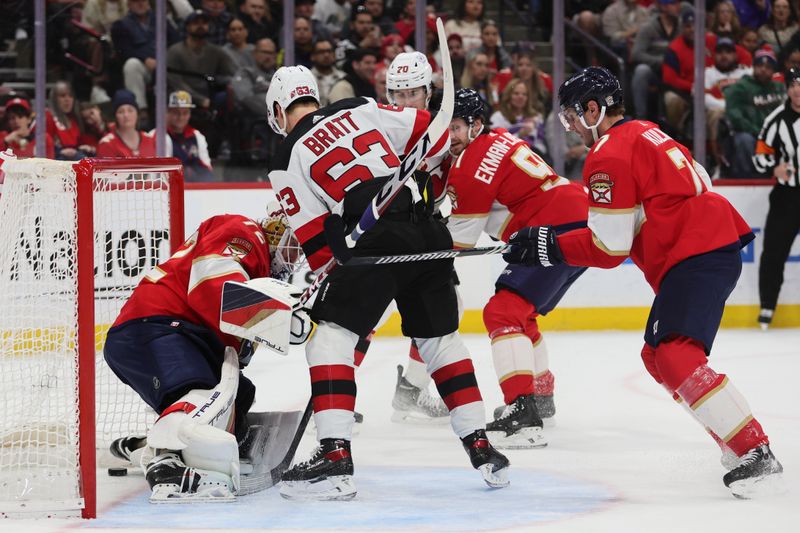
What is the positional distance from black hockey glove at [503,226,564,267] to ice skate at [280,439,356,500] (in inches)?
26.0

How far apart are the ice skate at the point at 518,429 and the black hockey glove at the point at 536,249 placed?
2.40 feet

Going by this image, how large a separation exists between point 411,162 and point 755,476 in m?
1.13

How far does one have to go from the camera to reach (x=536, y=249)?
10.3ft

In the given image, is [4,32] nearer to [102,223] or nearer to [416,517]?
[102,223]

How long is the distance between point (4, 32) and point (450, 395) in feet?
13.1

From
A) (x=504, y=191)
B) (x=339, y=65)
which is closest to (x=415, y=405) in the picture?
(x=504, y=191)

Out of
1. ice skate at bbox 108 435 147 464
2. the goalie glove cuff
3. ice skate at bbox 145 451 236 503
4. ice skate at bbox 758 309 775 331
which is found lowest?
ice skate at bbox 758 309 775 331

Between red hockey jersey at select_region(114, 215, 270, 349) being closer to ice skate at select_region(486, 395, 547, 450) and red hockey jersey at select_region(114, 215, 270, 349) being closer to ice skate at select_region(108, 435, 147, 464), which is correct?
ice skate at select_region(108, 435, 147, 464)

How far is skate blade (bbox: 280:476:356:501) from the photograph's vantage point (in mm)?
2955

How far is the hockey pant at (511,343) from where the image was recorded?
12.5 feet

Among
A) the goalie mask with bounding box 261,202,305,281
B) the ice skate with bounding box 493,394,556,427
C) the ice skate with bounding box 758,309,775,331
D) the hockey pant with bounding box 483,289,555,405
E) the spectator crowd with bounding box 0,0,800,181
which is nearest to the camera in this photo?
the goalie mask with bounding box 261,202,305,281

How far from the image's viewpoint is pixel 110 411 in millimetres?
3707

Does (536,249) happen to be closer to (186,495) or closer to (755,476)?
(755,476)

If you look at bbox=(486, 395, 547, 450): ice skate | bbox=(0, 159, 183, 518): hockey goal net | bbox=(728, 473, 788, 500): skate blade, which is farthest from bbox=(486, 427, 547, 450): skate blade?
bbox=(0, 159, 183, 518): hockey goal net
